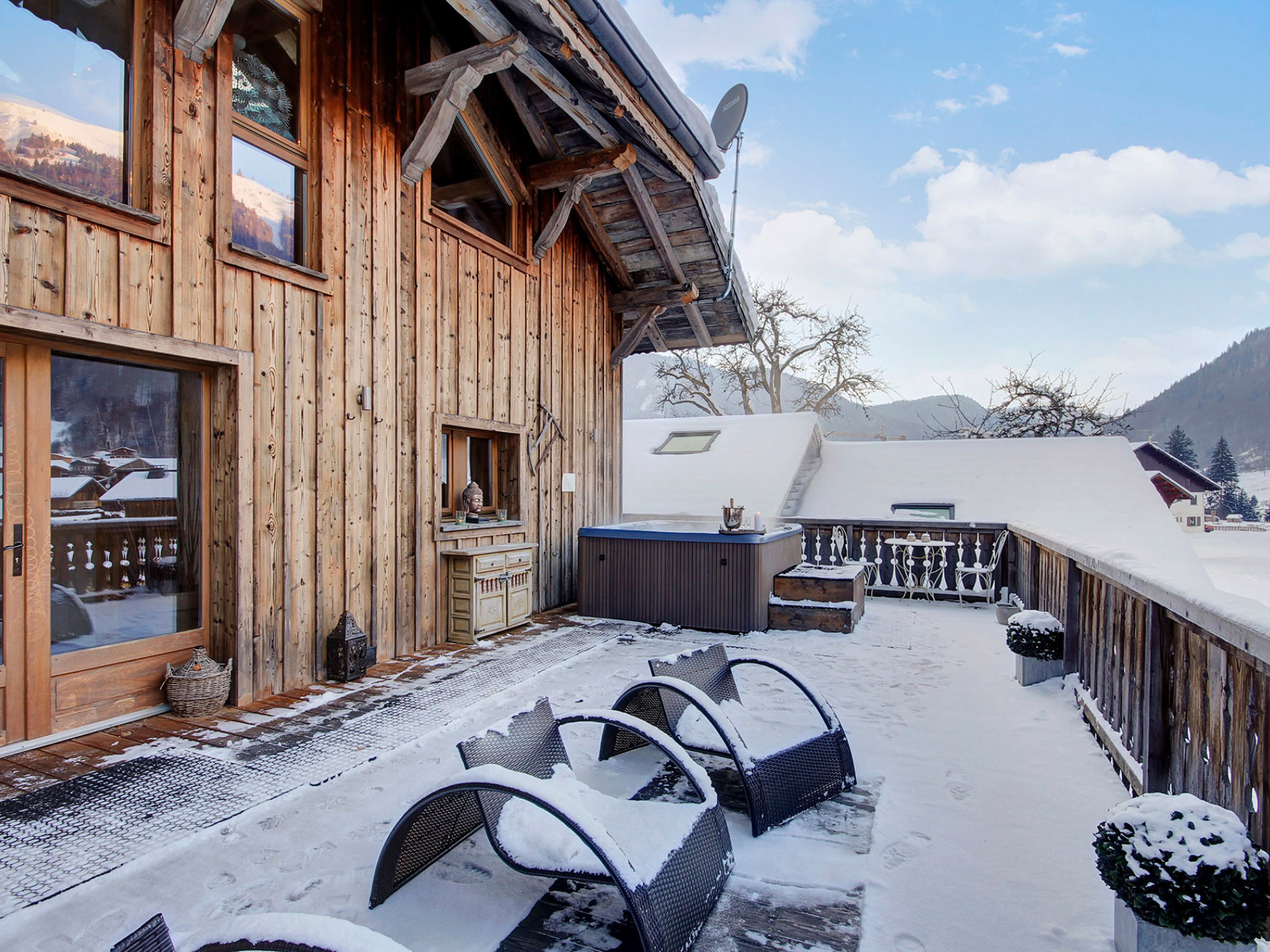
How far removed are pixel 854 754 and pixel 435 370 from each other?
3.96m

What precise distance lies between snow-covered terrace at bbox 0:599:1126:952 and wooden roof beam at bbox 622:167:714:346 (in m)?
4.67

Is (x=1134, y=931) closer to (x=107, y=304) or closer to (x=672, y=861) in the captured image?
(x=672, y=861)

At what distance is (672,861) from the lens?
1.80m

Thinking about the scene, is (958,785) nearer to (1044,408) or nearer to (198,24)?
(198,24)

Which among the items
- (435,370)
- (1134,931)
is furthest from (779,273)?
(1134,931)

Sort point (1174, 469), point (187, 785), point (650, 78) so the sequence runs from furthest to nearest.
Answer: point (1174, 469) < point (650, 78) < point (187, 785)

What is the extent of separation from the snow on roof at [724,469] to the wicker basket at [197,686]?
291 inches

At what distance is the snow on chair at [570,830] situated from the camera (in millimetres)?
1660

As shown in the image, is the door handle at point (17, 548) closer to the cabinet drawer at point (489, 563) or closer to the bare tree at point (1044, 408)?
the cabinet drawer at point (489, 563)

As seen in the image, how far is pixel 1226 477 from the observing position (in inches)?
1362

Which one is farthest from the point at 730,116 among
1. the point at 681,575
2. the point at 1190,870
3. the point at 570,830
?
the point at 1190,870

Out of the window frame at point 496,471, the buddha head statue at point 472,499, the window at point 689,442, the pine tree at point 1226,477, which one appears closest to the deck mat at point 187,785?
the window frame at point 496,471

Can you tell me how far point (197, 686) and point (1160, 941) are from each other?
13.2 feet

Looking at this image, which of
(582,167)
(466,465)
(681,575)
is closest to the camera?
(582,167)
